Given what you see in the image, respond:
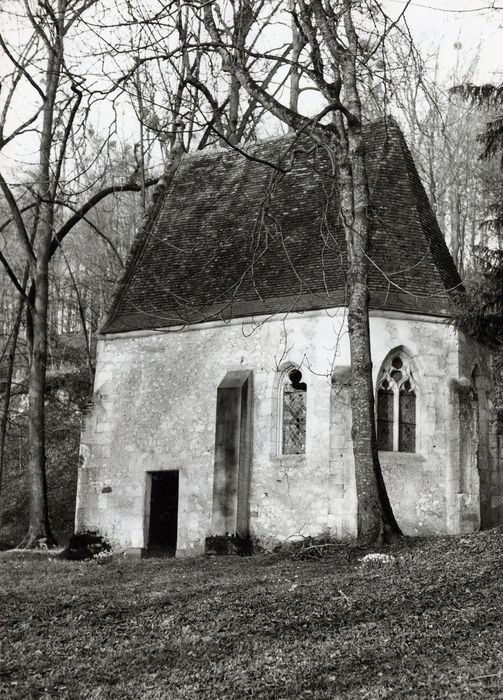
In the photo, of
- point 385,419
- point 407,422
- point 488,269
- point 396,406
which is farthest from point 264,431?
point 488,269

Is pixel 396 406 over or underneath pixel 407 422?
over

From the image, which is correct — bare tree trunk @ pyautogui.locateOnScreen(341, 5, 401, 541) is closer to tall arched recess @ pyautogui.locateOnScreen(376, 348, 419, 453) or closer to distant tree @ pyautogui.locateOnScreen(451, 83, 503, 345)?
distant tree @ pyautogui.locateOnScreen(451, 83, 503, 345)

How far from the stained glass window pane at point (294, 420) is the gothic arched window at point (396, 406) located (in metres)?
1.45

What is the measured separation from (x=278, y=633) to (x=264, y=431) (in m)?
9.18

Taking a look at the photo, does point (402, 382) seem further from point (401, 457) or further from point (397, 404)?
point (401, 457)

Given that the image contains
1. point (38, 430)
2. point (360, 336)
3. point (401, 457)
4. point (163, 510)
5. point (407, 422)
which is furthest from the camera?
point (163, 510)

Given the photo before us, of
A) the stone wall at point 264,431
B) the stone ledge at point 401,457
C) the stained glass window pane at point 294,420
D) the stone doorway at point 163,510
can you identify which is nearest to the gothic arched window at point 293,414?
the stained glass window pane at point 294,420

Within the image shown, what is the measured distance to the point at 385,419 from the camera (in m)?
17.4

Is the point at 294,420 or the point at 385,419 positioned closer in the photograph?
the point at 385,419

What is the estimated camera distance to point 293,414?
1766 cm

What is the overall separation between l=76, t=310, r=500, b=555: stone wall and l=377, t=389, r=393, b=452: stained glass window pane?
406 millimetres

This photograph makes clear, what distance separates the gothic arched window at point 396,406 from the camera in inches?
680

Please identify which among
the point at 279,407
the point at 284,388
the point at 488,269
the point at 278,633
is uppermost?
the point at 488,269

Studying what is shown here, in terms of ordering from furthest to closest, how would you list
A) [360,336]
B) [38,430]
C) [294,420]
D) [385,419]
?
[38,430] → [294,420] → [385,419] → [360,336]
